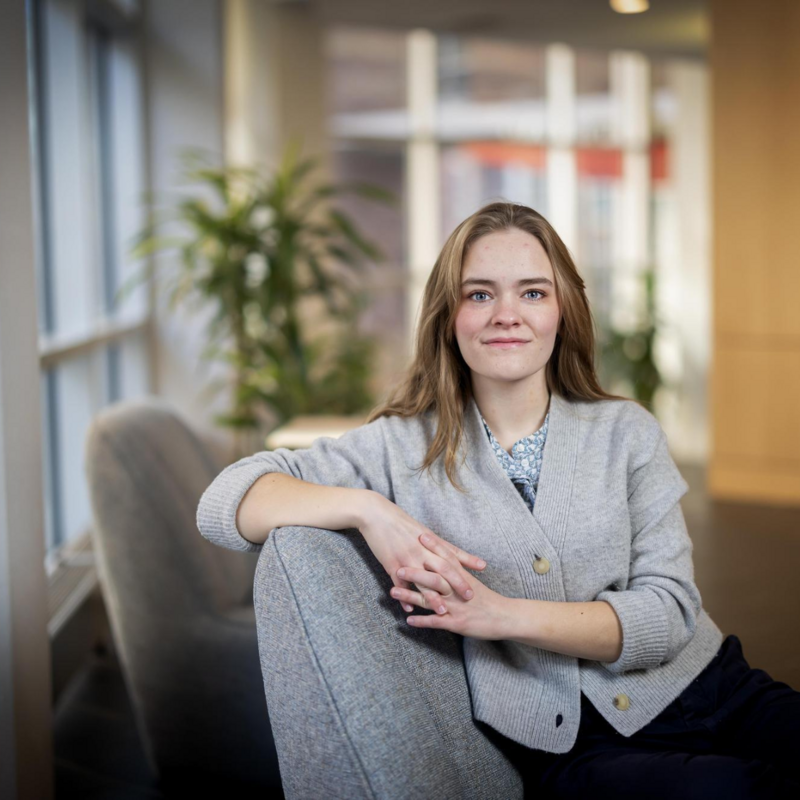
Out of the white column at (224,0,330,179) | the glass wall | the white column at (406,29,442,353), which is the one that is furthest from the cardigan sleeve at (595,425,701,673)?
the glass wall

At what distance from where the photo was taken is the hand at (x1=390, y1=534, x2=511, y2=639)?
58.7 inches

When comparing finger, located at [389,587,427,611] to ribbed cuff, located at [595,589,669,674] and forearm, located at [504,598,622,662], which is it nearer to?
forearm, located at [504,598,622,662]

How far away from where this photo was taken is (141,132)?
510cm

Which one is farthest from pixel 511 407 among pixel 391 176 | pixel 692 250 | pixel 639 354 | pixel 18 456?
pixel 391 176

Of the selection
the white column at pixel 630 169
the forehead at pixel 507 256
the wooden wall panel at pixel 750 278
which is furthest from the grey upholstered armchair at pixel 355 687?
the white column at pixel 630 169

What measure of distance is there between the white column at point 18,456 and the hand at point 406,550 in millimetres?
902

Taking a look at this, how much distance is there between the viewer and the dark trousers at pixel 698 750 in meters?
1.42

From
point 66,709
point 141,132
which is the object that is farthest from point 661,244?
point 66,709

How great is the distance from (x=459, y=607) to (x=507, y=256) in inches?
22.6

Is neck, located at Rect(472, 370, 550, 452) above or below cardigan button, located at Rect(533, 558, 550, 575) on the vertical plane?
above

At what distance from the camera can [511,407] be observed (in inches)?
70.0

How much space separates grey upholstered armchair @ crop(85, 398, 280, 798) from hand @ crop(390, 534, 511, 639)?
1038mm

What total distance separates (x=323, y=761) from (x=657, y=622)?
0.53 meters

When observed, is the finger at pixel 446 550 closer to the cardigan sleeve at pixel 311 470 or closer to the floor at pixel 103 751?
the cardigan sleeve at pixel 311 470
